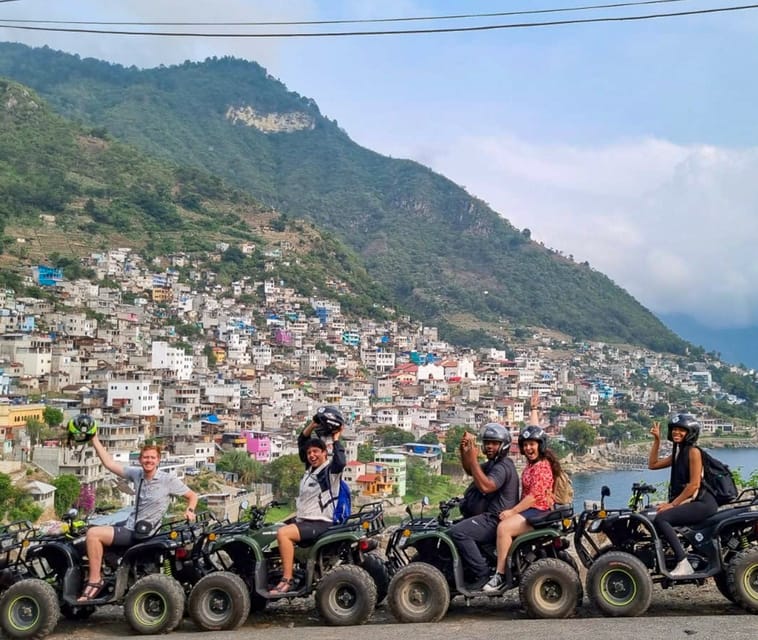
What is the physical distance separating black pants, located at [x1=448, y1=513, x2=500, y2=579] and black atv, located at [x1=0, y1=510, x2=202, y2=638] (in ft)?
6.42

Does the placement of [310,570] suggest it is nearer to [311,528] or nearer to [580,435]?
[311,528]

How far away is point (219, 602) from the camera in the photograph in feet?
19.4

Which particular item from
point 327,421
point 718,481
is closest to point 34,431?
point 327,421

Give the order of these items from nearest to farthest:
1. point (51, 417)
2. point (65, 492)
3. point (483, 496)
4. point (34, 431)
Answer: point (483, 496)
point (65, 492)
point (34, 431)
point (51, 417)

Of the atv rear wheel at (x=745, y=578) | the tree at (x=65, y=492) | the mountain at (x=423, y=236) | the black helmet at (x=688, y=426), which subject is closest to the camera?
the atv rear wheel at (x=745, y=578)

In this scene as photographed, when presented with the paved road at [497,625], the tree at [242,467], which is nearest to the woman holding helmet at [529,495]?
the paved road at [497,625]

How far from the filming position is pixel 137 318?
70500 mm

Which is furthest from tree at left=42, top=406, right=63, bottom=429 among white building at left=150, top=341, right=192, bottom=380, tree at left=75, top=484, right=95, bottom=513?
white building at left=150, top=341, right=192, bottom=380

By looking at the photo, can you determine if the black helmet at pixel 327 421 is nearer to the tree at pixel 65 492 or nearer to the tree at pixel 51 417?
the tree at pixel 65 492

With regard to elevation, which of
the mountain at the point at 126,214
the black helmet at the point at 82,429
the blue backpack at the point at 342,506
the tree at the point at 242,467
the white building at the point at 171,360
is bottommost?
the tree at the point at 242,467

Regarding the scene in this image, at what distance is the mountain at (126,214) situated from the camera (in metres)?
85.3

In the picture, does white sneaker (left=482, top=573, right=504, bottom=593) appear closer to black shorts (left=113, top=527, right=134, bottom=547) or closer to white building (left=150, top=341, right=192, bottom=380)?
black shorts (left=113, top=527, right=134, bottom=547)

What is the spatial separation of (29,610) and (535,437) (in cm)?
377

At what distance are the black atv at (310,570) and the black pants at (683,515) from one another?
6.56ft
